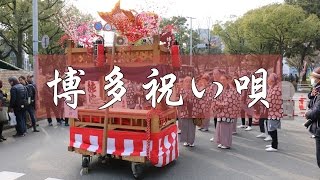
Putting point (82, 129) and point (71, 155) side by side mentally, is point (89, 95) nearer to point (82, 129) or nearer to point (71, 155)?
point (82, 129)

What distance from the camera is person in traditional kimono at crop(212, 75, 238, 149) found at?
8.06 metres

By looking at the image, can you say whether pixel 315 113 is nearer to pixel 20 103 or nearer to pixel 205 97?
pixel 205 97

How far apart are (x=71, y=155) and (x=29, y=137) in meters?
2.68

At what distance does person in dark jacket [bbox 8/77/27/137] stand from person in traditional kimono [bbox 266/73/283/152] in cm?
608

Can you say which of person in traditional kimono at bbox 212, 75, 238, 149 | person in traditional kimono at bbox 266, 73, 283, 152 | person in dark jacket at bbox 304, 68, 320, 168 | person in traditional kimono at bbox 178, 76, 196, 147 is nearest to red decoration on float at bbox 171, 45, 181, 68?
person in traditional kimono at bbox 178, 76, 196, 147

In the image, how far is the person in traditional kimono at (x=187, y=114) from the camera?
817 cm

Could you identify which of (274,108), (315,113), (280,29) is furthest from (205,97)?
(280,29)

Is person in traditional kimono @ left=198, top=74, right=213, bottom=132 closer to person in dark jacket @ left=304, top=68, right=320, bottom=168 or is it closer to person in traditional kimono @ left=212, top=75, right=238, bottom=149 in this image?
person in traditional kimono @ left=212, top=75, right=238, bottom=149

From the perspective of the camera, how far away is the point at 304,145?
8.45 m

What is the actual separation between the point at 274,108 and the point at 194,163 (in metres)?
2.22

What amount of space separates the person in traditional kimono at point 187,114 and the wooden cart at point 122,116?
2.00 meters

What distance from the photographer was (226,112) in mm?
8055

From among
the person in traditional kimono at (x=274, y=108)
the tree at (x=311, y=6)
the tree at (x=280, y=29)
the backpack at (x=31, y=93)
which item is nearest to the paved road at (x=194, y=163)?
the person in traditional kimono at (x=274, y=108)

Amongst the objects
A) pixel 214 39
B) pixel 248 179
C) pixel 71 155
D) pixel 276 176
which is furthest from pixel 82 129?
pixel 214 39
